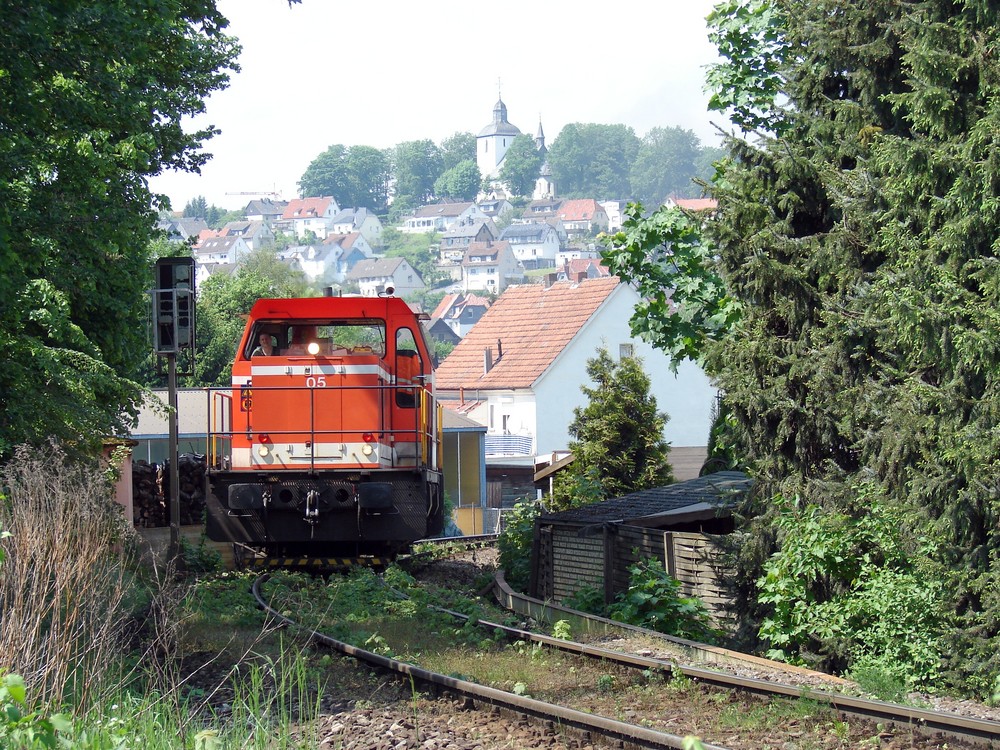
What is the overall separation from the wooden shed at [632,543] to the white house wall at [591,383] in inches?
1360

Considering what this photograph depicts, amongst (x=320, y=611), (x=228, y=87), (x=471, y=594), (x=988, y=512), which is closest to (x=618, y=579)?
(x=471, y=594)

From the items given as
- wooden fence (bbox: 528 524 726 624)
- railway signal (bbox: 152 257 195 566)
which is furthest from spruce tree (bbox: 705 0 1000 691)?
railway signal (bbox: 152 257 195 566)

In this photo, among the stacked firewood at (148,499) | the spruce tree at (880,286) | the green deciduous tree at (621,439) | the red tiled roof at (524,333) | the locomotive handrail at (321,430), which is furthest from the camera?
the red tiled roof at (524,333)

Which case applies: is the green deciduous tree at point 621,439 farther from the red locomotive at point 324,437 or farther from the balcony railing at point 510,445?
the balcony railing at point 510,445

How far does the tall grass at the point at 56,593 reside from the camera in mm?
6754

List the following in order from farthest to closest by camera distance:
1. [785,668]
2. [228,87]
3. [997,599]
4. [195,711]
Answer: [228,87] → [785,668] → [997,599] → [195,711]

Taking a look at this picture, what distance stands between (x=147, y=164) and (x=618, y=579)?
30.5ft

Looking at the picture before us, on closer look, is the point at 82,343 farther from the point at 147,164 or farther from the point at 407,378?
the point at 407,378

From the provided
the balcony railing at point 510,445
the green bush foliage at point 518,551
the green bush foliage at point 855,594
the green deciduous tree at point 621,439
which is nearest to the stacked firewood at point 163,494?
the green deciduous tree at point 621,439

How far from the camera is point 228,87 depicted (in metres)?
22.2

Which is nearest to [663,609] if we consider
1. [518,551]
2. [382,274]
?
[518,551]

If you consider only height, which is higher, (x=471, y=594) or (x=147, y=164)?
(x=147, y=164)

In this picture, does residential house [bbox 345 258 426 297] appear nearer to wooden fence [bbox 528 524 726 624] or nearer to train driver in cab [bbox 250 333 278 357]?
train driver in cab [bbox 250 333 278 357]

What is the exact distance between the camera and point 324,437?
51.1 feet
